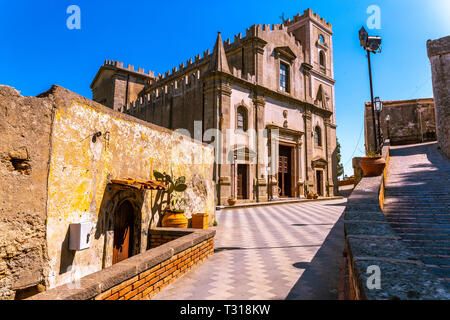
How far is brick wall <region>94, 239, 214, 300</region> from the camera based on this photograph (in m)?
3.20

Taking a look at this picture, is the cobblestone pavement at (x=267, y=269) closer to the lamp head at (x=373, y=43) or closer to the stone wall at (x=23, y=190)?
the stone wall at (x=23, y=190)

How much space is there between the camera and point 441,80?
13.3 meters

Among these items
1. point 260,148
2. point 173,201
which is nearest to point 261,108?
point 260,148

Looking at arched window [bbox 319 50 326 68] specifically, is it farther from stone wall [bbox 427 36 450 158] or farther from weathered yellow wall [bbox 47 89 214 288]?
weathered yellow wall [bbox 47 89 214 288]

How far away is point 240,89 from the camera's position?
61.6 feet

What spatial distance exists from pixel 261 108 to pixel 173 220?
1469 centimetres

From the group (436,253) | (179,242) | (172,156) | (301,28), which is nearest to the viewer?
(436,253)

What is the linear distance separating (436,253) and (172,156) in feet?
19.2

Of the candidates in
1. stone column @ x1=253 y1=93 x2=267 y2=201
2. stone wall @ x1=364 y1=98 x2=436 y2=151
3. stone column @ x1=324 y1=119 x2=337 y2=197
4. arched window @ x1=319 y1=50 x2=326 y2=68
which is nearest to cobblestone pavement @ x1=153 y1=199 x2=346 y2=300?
stone column @ x1=253 y1=93 x2=267 y2=201

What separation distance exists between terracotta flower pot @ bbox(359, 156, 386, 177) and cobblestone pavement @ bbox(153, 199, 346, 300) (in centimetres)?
200

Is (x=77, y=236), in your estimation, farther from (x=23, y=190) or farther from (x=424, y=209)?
(x=424, y=209)
